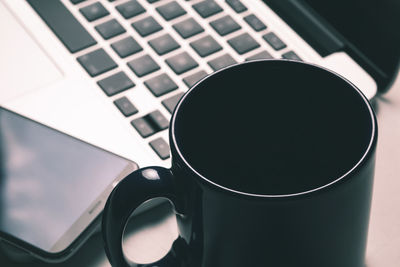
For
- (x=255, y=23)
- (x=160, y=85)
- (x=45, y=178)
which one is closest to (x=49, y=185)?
(x=45, y=178)

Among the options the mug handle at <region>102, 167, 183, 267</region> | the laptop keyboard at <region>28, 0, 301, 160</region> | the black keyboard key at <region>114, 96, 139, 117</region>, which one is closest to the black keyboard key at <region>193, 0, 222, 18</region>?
the laptop keyboard at <region>28, 0, 301, 160</region>

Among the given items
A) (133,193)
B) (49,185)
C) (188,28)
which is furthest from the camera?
(188,28)

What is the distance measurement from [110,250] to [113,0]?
0.95 ft

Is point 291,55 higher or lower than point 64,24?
lower

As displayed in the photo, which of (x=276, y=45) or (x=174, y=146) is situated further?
(x=276, y=45)

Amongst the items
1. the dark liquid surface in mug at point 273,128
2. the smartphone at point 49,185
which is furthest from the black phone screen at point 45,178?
the dark liquid surface in mug at point 273,128

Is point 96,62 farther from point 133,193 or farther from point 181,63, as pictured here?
point 133,193

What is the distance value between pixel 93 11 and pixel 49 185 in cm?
18

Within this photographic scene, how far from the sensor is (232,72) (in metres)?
0.28

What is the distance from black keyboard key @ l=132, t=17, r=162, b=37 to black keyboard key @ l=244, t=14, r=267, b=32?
0.25 feet

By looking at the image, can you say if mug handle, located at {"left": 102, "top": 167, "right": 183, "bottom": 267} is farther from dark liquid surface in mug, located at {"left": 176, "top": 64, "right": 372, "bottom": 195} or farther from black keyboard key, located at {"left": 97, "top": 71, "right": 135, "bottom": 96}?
black keyboard key, located at {"left": 97, "top": 71, "right": 135, "bottom": 96}

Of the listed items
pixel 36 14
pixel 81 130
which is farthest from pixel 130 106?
pixel 36 14

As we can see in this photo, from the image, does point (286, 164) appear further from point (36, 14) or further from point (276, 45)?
point (36, 14)

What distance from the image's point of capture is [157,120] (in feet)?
1.35
